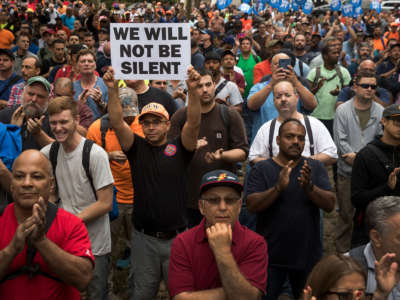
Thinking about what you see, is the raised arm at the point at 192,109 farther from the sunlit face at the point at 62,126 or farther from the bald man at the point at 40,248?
the bald man at the point at 40,248

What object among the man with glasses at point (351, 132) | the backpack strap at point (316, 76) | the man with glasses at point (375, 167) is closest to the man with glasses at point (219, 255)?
the man with glasses at point (375, 167)

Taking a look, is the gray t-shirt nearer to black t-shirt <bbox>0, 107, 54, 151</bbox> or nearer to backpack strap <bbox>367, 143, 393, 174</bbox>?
black t-shirt <bbox>0, 107, 54, 151</bbox>

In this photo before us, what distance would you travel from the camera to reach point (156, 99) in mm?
6188

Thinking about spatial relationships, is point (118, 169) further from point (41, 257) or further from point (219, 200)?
point (41, 257)

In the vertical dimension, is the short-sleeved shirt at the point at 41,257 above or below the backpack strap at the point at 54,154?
below

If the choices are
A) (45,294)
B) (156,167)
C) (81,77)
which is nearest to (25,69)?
(81,77)

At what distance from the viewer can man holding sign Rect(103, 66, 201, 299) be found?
4.34 m

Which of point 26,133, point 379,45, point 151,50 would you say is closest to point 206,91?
point 151,50

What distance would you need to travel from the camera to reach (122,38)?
4.92m

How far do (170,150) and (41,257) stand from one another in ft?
5.69

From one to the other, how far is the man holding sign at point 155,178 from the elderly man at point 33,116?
741 mm

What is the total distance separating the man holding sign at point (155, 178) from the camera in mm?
4340

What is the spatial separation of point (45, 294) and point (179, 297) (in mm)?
754

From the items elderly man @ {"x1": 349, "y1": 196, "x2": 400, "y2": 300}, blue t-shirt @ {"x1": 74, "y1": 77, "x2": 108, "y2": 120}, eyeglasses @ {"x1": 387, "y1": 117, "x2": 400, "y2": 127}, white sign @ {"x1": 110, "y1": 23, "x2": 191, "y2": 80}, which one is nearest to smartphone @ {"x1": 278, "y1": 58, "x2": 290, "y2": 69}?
white sign @ {"x1": 110, "y1": 23, "x2": 191, "y2": 80}
